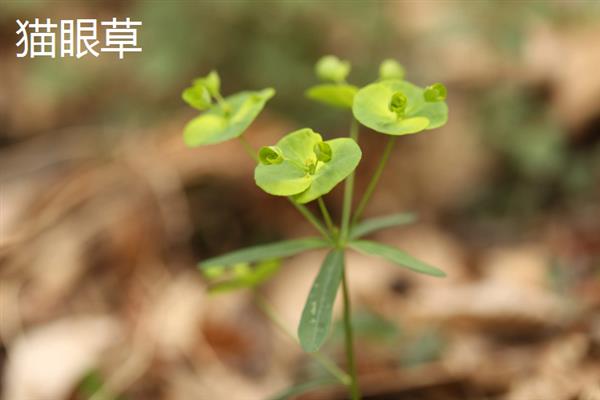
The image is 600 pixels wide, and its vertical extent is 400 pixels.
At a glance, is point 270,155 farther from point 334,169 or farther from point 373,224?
point 373,224

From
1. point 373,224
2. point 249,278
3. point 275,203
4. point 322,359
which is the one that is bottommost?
point 275,203

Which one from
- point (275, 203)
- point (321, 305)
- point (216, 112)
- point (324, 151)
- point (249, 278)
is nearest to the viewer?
point (324, 151)

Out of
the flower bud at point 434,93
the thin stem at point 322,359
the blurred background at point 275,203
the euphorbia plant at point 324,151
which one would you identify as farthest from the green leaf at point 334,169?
the blurred background at point 275,203

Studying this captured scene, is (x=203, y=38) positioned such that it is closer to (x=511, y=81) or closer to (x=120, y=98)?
(x=120, y=98)

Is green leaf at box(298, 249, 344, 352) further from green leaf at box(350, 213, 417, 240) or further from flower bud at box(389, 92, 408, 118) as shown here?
flower bud at box(389, 92, 408, 118)

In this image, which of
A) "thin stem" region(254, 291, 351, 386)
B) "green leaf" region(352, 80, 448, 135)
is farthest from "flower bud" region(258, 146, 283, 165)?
"thin stem" region(254, 291, 351, 386)

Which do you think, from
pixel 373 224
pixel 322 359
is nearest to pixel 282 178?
pixel 373 224

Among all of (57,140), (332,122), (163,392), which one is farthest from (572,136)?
(57,140)
